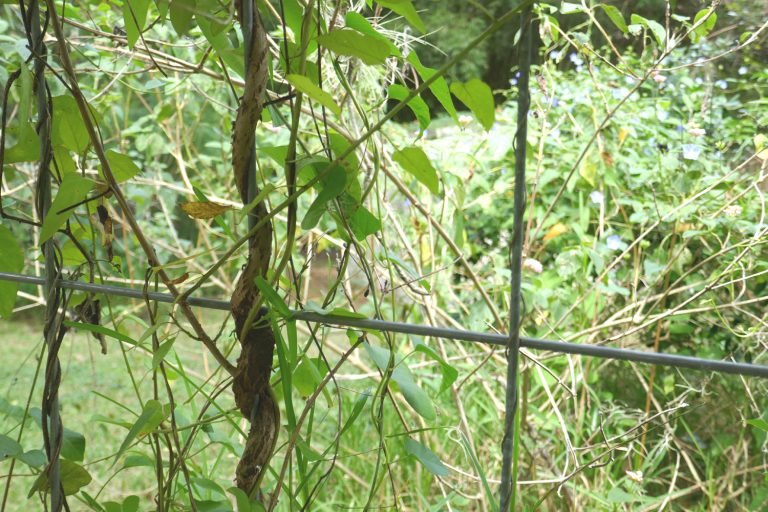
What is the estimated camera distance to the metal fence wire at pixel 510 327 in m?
0.49

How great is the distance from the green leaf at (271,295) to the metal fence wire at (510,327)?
0.06 ft

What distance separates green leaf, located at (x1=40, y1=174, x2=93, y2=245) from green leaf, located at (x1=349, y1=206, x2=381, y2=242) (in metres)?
0.21

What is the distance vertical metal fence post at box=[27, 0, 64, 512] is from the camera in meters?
0.67

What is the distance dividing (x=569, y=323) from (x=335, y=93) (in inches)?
38.9

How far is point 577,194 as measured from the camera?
2256 mm

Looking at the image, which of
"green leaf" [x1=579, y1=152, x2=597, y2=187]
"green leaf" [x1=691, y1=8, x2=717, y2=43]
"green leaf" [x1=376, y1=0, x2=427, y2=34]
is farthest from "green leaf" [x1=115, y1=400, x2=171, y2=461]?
"green leaf" [x1=579, y1=152, x2=597, y2=187]

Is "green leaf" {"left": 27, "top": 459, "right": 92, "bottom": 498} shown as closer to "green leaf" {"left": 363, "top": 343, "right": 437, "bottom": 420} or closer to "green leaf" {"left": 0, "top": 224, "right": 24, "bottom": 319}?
"green leaf" {"left": 0, "top": 224, "right": 24, "bottom": 319}

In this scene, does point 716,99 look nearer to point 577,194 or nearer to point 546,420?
point 577,194

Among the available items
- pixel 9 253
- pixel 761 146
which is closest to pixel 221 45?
pixel 9 253

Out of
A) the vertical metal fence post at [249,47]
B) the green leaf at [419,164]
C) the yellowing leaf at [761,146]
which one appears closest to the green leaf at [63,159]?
the vertical metal fence post at [249,47]

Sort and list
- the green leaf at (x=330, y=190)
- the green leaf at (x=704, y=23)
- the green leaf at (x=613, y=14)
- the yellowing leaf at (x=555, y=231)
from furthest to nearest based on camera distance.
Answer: the yellowing leaf at (x=555, y=231) → the green leaf at (x=704, y=23) → the green leaf at (x=613, y=14) → the green leaf at (x=330, y=190)

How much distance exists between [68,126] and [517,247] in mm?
428

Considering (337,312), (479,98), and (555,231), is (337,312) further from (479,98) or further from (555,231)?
(555,231)

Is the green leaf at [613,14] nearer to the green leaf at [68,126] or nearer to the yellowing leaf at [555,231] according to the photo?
the green leaf at [68,126]
